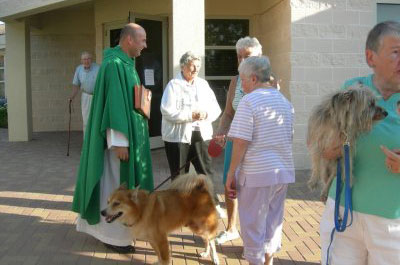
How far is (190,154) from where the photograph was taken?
229 inches

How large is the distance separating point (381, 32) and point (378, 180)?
2.37ft

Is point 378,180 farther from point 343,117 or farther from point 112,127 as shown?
point 112,127

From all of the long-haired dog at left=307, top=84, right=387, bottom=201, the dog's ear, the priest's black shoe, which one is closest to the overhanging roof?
the priest's black shoe

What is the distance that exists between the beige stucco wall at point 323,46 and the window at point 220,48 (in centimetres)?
279

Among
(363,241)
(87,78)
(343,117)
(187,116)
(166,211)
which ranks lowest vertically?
(166,211)

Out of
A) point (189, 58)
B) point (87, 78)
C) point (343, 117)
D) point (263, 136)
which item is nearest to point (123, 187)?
point (263, 136)

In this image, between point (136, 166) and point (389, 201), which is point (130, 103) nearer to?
point (136, 166)

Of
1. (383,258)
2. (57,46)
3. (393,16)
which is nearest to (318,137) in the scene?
(383,258)

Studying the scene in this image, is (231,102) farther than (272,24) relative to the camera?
No

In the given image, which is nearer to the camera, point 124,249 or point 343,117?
point 343,117

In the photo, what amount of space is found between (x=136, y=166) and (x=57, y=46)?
41.9 feet

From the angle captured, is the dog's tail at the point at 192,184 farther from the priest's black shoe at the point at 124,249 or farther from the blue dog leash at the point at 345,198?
the blue dog leash at the point at 345,198

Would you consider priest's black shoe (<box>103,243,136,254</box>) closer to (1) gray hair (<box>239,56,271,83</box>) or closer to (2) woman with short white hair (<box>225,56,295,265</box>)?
(2) woman with short white hair (<box>225,56,295,265</box>)

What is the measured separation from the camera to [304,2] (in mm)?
8523
